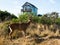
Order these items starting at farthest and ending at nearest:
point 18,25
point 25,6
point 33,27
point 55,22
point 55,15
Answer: point 25,6
point 55,15
point 55,22
point 33,27
point 18,25

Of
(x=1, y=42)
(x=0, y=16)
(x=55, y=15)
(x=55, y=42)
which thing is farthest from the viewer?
(x=0, y=16)

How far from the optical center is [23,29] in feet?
64.6

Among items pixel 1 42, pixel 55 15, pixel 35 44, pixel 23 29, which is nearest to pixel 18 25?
pixel 23 29

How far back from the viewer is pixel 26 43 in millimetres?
12922

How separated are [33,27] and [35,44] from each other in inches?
362

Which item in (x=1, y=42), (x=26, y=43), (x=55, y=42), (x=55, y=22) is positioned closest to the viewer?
(x=1, y=42)

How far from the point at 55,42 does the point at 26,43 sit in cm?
196

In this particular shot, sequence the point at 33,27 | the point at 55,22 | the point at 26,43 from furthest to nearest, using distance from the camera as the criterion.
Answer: the point at 55,22, the point at 33,27, the point at 26,43

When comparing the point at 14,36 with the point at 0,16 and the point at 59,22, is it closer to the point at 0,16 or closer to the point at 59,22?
the point at 59,22

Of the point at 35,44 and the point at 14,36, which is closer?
the point at 35,44

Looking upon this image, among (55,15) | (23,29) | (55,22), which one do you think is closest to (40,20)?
(55,22)

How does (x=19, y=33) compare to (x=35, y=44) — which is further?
(x=19, y=33)

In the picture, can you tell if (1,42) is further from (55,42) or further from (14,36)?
(14,36)

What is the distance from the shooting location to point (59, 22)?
2908 cm
